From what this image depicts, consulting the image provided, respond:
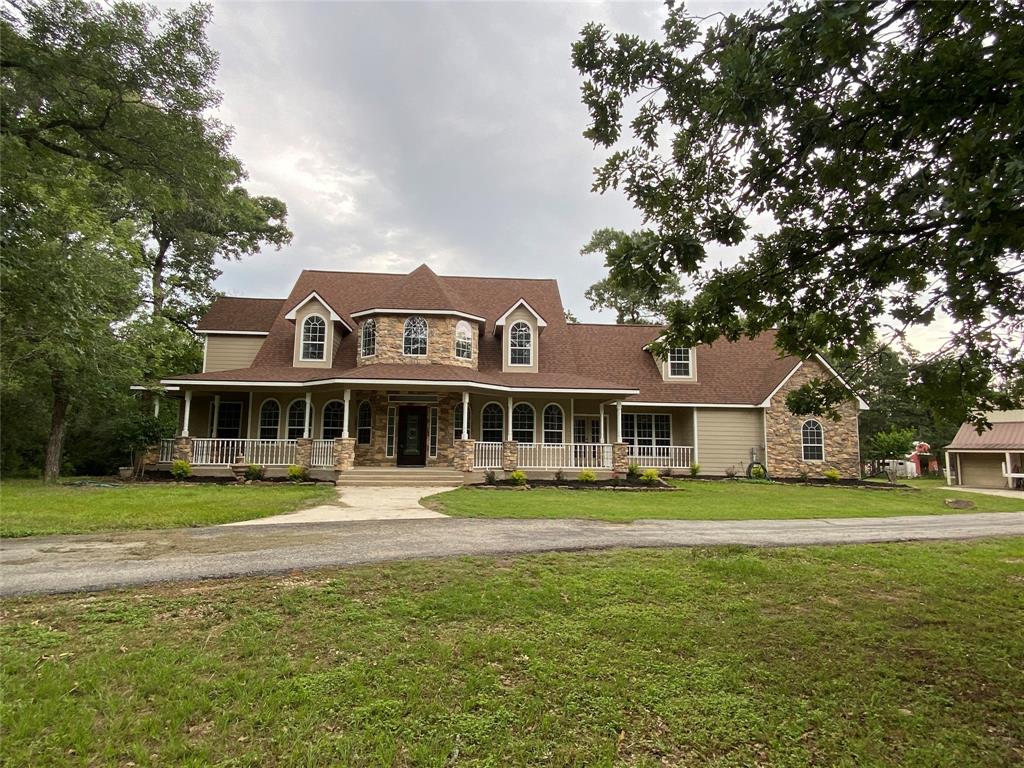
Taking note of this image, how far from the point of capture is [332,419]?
1945 centimetres

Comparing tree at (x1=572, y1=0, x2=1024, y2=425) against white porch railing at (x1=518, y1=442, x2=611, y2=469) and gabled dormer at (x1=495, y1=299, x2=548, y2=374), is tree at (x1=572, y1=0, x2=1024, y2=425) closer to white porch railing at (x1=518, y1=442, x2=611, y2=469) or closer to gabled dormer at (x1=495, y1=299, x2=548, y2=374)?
white porch railing at (x1=518, y1=442, x2=611, y2=469)

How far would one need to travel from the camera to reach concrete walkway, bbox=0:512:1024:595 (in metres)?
5.75

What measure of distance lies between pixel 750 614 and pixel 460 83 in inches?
328

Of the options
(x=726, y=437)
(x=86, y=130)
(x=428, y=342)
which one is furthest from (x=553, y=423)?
(x=86, y=130)

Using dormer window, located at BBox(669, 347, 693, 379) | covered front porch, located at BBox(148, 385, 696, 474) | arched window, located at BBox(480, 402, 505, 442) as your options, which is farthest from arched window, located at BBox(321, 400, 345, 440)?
dormer window, located at BBox(669, 347, 693, 379)

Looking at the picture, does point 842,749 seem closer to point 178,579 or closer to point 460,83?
point 178,579

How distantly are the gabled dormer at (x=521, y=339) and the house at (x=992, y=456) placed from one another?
20059mm

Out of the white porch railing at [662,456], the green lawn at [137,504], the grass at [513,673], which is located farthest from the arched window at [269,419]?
the grass at [513,673]

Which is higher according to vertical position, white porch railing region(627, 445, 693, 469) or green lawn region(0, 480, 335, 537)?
white porch railing region(627, 445, 693, 469)

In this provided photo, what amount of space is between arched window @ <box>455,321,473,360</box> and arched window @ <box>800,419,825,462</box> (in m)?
13.2

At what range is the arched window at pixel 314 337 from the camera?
65.3 feet

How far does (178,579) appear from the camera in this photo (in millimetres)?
5461

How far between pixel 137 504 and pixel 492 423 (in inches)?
445

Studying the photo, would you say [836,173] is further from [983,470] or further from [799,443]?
[983,470]
